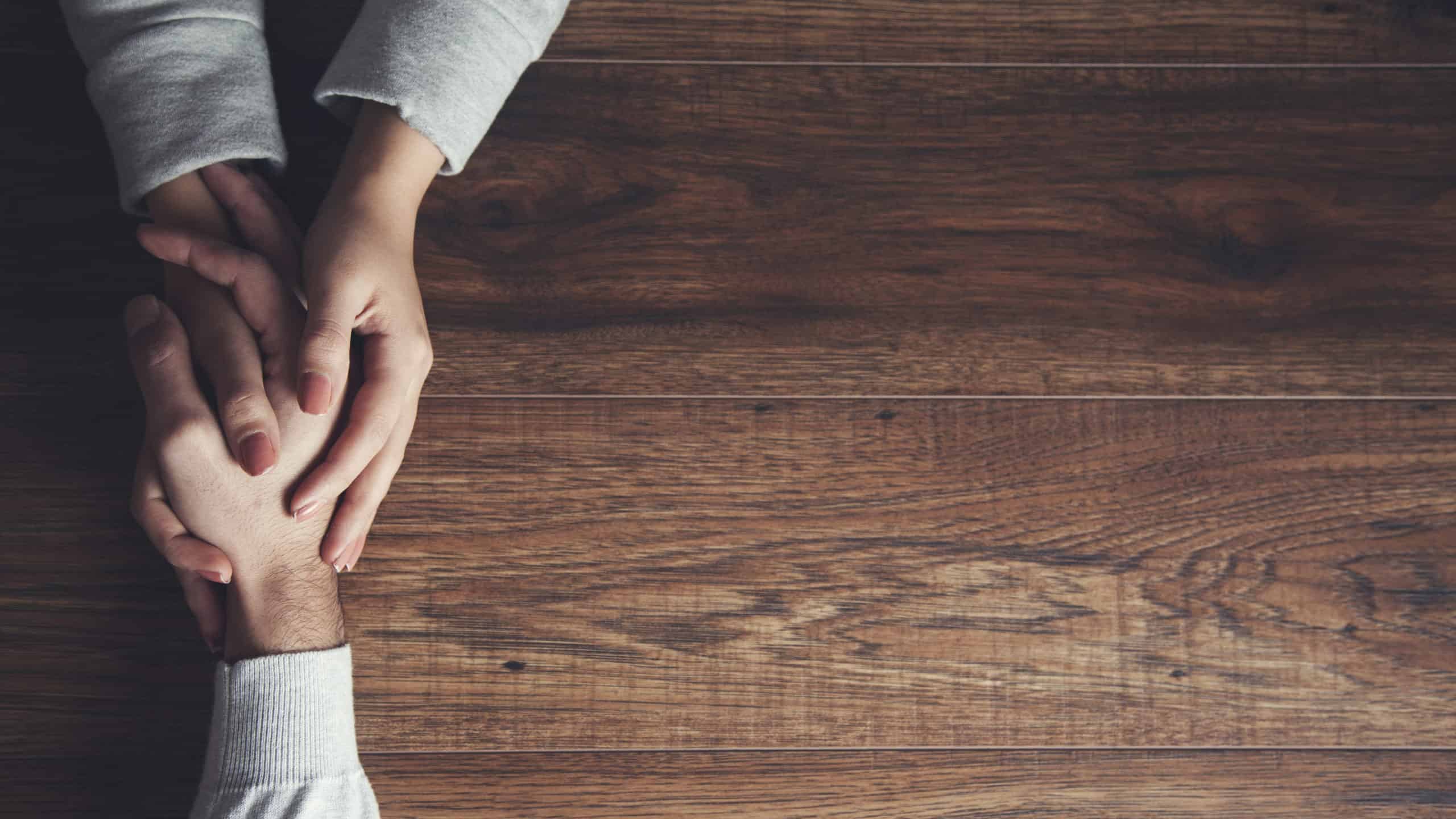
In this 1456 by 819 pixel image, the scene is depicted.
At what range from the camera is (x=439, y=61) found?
718 mm

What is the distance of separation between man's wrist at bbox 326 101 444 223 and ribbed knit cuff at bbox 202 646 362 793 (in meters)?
0.34

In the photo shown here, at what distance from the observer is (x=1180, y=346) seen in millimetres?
814

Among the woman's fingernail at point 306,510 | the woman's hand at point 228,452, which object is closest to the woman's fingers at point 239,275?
the woman's hand at point 228,452

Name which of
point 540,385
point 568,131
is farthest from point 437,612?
point 568,131

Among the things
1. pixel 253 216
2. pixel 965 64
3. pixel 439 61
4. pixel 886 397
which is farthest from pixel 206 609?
pixel 965 64

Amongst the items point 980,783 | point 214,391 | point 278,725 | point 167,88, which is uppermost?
point 167,88

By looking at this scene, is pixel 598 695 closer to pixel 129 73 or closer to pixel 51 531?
pixel 51 531

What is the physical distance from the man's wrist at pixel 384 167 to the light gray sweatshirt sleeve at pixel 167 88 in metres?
0.08

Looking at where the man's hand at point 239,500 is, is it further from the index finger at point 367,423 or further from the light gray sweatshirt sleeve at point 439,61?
the light gray sweatshirt sleeve at point 439,61

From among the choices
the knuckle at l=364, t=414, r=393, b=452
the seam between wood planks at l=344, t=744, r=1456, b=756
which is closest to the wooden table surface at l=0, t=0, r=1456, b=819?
the seam between wood planks at l=344, t=744, r=1456, b=756

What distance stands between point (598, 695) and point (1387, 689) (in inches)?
25.5

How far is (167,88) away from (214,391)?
0.23 metres

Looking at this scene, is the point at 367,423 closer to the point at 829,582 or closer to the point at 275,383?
the point at 275,383

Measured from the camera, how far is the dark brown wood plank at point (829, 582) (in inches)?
30.2
